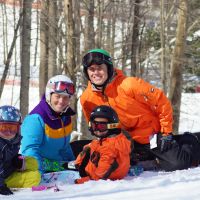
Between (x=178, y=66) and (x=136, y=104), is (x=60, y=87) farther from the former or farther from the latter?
(x=178, y=66)

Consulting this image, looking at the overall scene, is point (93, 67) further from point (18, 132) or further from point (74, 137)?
point (74, 137)

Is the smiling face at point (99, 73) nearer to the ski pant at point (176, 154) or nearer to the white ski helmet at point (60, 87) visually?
the white ski helmet at point (60, 87)

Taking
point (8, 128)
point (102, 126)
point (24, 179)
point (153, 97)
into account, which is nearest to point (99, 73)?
point (153, 97)

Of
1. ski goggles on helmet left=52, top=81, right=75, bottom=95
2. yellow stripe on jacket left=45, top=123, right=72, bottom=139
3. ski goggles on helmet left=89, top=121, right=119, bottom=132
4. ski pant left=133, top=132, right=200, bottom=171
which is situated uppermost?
ski goggles on helmet left=52, top=81, right=75, bottom=95

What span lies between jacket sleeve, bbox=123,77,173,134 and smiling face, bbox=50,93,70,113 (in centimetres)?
76

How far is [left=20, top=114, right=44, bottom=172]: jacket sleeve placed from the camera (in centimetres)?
477

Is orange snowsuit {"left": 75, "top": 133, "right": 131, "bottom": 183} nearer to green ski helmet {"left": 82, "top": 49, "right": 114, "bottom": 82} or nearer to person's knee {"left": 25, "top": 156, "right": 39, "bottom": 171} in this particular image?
person's knee {"left": 25, "top": 156, "right": 39, "bottom": 171}

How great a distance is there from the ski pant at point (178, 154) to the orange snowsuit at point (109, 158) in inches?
28.6

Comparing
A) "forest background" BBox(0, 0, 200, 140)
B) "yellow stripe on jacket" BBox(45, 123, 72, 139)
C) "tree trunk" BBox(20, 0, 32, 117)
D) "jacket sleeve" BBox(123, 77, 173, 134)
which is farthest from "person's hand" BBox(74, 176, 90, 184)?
"tree trunk" BBox(20, 0, 32, 117)

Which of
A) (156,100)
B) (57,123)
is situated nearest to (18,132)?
(57,123)

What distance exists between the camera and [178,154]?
17.2ft

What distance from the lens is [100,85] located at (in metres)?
5.21

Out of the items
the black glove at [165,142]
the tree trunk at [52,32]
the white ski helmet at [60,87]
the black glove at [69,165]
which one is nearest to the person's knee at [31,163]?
the black glove at [69,165]

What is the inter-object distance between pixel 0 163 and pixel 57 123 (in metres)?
0.97
